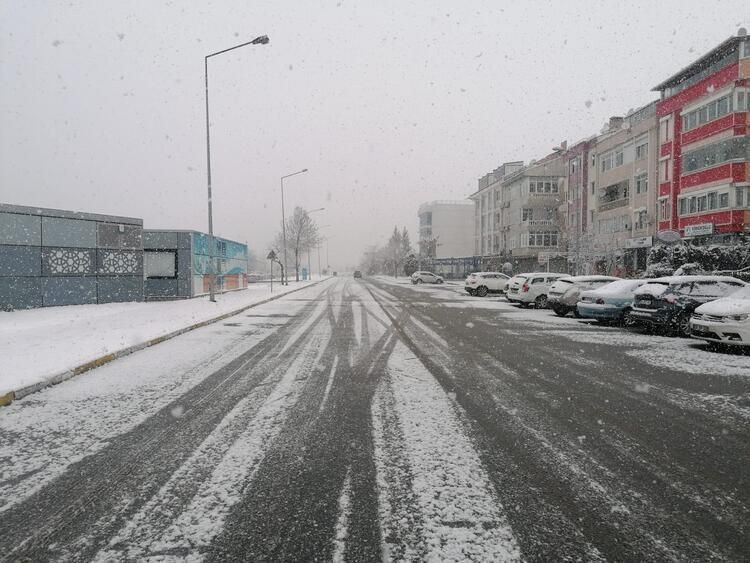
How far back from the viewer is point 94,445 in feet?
14.2

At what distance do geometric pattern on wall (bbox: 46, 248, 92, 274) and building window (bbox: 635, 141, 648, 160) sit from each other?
3461 cm

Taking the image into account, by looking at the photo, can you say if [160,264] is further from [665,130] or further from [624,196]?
[624,196]

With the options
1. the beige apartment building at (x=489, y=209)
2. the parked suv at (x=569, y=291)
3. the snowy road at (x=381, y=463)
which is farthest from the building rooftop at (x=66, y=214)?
the beige apartment building at (x=489, y=209)

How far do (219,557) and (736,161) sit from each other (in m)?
31.3

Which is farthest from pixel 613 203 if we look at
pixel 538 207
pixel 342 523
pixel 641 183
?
pixel 342 523

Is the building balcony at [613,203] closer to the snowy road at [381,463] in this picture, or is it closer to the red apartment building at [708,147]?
the red apartment building at [708,147]

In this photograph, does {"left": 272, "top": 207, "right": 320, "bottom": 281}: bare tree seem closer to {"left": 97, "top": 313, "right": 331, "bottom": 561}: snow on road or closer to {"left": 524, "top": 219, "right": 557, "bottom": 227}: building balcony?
{"left": 524, "top": 219, "right": 557, "bottom": 227}: building balcony

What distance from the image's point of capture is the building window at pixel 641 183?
113ft

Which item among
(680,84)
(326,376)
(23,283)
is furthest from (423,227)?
(326,376)

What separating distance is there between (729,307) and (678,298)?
8.34 ft

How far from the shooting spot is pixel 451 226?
4154 inches

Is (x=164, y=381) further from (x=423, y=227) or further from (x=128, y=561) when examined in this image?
(x=423, y=227)

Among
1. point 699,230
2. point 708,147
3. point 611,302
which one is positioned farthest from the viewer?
point 708,147

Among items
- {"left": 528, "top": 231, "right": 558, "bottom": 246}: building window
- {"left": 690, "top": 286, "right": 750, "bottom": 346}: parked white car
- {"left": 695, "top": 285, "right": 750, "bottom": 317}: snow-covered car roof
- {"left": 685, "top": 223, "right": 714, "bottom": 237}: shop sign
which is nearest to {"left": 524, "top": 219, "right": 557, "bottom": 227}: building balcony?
{"left": 528, "top": 231, "right": 558, "bottom": 246}: building window
